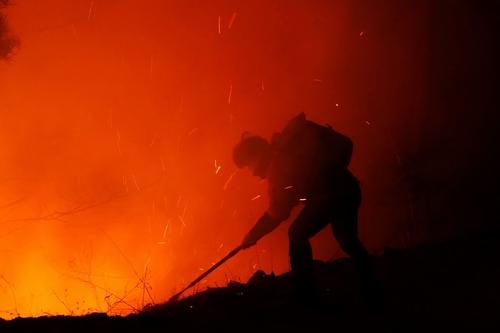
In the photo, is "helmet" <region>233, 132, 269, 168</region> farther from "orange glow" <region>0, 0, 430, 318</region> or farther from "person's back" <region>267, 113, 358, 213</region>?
"orange glow" <region>0, 0, 430, 318</region>

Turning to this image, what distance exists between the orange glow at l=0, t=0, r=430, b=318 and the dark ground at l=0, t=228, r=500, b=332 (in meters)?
1.41

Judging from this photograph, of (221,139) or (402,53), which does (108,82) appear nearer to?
(221,139)

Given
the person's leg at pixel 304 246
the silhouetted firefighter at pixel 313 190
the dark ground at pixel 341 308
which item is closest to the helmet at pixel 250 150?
the silhouetted firefighter at pixel 313 190

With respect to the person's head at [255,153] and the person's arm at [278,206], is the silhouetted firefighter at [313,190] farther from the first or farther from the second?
the person's head at [255,153]

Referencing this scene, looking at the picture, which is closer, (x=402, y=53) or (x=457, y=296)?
(x=457, y=296)

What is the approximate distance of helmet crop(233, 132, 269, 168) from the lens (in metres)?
4.76

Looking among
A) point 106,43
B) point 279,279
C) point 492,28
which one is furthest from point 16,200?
point 492,28

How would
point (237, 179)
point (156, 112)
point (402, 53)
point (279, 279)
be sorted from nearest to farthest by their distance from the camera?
point (279, 279), point (156, 112), point (237, 179), point (402, 53)

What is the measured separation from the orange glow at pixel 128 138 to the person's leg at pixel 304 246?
81.6 inches

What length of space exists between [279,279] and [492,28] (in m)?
25.2

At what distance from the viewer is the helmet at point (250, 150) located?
4.76m

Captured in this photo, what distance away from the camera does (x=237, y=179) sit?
A: 68.9ft

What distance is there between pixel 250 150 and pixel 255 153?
5cm

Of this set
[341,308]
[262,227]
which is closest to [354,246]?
[341,308]
